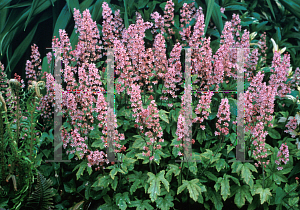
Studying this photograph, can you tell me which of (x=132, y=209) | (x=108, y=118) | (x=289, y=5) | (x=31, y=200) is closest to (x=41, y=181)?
(x=31, y=200)

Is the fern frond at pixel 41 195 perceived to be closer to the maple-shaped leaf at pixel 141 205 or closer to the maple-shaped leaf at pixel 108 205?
the maple-shaped leaf at pixel 108 205

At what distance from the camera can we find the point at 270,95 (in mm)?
2324

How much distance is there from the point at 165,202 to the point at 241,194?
669 mm

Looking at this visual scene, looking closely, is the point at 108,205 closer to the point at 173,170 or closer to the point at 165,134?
the point at 173,170

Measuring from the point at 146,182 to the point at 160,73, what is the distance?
0.97 metres

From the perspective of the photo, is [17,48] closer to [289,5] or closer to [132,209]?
[132,209]

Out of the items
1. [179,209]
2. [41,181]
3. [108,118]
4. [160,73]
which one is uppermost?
[160,73]

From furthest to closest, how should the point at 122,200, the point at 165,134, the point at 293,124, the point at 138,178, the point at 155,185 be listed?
1. the point at 165,134
2. the point at 293,124
3. the point at 138,178
4. the point at 122,200
5. the point at 155,185

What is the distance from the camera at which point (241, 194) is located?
100.0 inches

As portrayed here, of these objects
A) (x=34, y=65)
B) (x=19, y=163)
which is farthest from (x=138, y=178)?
(x=34, y=65)

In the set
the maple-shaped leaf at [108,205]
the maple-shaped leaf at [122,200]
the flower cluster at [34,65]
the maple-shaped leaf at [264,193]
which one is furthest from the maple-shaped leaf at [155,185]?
the flower cluster at [34,65]

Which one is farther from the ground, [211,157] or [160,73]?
[160,73]

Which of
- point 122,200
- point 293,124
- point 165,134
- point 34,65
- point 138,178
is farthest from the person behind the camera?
point 34,65

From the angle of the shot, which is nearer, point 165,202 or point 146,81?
point 165,202
